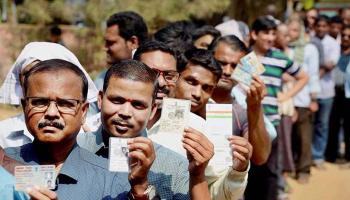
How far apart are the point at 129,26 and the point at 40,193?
300 cm

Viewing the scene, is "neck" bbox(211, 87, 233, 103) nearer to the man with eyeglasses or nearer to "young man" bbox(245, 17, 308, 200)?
the man with eyeglasses

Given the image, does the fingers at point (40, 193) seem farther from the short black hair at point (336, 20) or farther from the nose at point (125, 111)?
the short black hair at point (336, 20)

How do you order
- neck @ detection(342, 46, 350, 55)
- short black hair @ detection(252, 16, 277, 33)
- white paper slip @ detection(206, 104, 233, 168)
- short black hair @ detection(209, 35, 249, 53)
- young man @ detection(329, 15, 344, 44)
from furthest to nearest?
young man @ detection(329, 15, 344, 44), neck @ detection(342, 46, 350, 55), short black hair @ detection(252, 16, 277, 33), short black hair @ detection(209, 35, 249, 53), white paper slip @ detection(206, 104, 233, 168)

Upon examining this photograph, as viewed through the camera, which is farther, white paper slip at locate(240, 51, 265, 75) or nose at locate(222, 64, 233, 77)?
nose at locate(222, 64, 233, 77)

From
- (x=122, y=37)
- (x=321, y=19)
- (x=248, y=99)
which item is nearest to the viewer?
(x=248, y=99)

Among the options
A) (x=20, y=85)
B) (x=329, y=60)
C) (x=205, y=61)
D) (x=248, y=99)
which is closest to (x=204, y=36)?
(x=205, y=61)

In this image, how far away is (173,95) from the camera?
3.52 meters

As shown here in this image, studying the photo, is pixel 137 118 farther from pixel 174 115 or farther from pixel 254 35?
pixel 254 35

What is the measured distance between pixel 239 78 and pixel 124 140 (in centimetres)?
128

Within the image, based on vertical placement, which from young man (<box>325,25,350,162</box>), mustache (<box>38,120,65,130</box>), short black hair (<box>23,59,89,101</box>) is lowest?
young man (<box>325,25,350,162</box>)

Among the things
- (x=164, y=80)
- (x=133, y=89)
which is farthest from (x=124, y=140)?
(x=164, y=80)

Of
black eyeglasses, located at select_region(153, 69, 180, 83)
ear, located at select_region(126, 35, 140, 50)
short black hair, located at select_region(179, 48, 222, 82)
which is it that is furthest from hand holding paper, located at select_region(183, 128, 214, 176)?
ear, located at select_region(126, 35, 140, 50)

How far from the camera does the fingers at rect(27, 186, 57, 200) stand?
6.48 feet

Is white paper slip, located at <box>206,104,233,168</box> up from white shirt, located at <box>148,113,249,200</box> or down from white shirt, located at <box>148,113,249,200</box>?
up
